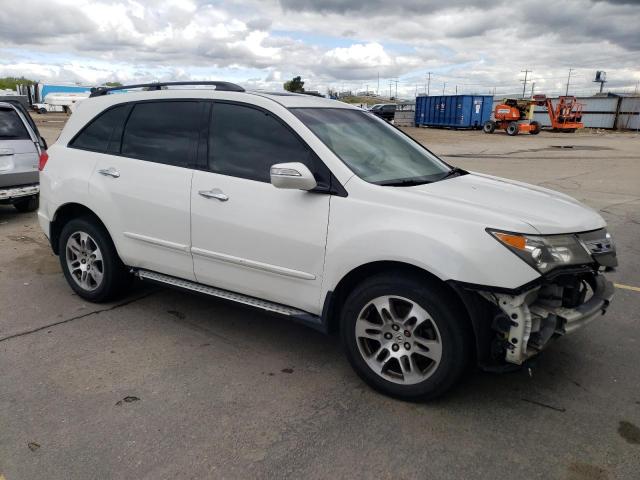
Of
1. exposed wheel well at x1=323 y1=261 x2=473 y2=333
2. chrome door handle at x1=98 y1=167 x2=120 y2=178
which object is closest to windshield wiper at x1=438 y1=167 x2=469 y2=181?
exposed wheel well at x1=323 y1=261 x2=473 y2=333

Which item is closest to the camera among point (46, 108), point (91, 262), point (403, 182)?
point (403, 182)

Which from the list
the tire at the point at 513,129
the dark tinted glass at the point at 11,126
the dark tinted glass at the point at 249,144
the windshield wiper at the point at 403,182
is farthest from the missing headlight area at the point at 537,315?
the tire at the point at 513,129

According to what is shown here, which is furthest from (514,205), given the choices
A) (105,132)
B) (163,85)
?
(105,132)

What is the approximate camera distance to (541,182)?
42.4ft

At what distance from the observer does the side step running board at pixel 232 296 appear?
3544mm

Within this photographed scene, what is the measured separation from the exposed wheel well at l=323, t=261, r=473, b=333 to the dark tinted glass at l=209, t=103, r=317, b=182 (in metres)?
0.72

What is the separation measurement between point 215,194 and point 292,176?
759mm

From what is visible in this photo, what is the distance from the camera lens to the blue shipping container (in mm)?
40000

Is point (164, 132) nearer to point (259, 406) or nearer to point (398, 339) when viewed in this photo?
point (259, 406)

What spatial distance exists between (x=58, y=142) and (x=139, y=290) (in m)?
1.50

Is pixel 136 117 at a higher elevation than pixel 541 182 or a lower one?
higher

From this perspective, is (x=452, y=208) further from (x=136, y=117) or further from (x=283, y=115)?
(x=136, y=117)

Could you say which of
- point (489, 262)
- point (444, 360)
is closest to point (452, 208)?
point (489, 262)

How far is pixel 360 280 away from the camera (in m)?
3.38
